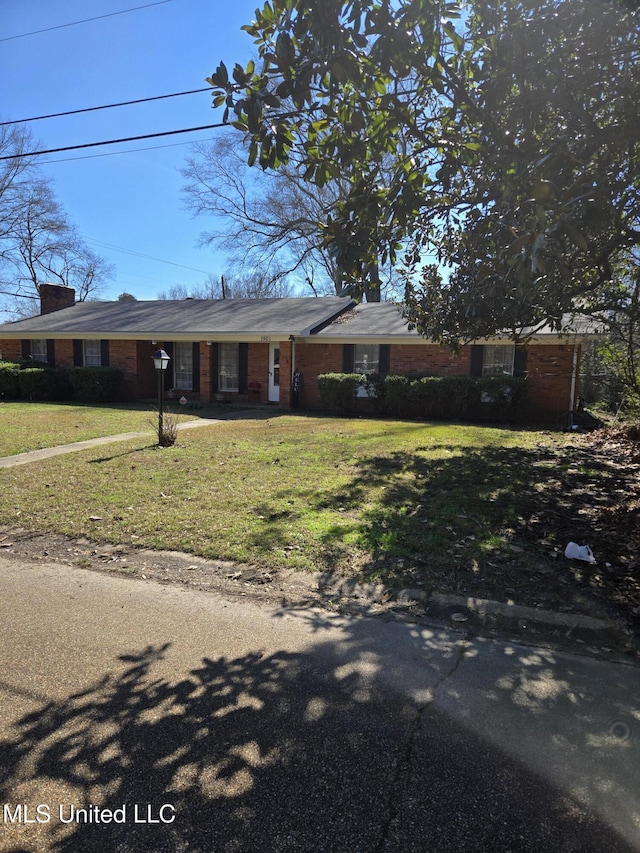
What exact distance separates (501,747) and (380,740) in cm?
55

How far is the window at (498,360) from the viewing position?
49.6ft

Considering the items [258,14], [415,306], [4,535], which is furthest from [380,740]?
[415,306]

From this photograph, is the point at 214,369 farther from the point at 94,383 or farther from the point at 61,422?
the point at 61,422

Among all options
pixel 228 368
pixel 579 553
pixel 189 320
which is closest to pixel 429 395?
pixel 228 368

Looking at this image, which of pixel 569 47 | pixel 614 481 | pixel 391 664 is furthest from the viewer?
pixel 614 481

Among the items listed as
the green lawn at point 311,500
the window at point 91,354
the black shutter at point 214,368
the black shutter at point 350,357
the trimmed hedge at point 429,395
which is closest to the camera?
the green lawn at point 311,500

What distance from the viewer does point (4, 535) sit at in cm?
520

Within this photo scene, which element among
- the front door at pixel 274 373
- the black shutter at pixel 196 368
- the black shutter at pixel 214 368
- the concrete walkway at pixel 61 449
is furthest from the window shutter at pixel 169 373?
the concrete walkway at pixel 61 449

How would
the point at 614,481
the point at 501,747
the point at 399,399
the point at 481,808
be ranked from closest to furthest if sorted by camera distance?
the point at 481,808 → the point at 501,747 → the point at 614,481 → the point at 399,399

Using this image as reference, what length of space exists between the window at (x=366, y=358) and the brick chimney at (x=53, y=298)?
1617 centimetres

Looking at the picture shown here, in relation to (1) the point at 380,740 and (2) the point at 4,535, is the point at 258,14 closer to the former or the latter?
(1) the point at 380,740

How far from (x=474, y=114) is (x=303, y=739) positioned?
5205 millimetres

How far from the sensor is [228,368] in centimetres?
1902

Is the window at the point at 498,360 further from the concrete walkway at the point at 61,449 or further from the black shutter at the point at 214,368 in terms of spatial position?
the black shutter at the point at 214,368
